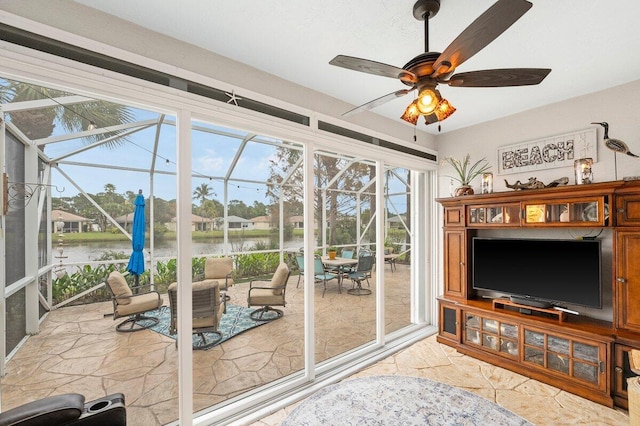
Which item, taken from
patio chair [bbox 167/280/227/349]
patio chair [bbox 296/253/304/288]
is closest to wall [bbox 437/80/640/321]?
patio chair [bbox 296/253/304/288]

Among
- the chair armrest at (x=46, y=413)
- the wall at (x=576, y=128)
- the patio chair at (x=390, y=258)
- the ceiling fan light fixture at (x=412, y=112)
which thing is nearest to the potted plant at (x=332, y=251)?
the patio chair at (x=390, y=258)

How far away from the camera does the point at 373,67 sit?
5.02 feet

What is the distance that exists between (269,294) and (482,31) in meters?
2.95

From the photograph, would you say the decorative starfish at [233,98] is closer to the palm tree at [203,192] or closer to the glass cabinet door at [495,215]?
the palm tree at [203,192]

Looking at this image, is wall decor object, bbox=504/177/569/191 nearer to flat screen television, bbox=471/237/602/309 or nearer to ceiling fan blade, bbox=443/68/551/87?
flat screen television, bbox=471/237/602/309

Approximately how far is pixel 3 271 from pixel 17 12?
59.2 inches

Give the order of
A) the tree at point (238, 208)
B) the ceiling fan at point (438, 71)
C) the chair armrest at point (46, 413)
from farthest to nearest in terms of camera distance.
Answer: the tree at point (238, 208), the ceiling fan at point (438, 71), the chair armrest at point (46, 413)

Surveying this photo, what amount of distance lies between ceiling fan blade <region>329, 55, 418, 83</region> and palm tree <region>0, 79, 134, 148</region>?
1.74m

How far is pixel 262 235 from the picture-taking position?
133 inches

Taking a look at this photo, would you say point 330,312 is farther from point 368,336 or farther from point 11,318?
point 11,318

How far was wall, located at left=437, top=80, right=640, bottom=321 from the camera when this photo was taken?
9.11 ft

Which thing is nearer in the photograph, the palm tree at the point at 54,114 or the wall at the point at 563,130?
the palm tree at the point at 54,114

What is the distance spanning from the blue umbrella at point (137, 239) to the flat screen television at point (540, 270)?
3.61 meters

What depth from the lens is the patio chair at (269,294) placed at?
10.5 feet
